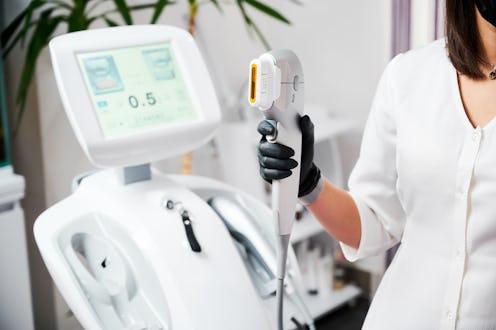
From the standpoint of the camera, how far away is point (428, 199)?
42.8 inches

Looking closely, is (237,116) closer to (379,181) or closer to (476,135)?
(379,181)

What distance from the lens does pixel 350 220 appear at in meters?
1.17

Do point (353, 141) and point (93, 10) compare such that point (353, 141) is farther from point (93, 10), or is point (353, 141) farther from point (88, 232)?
point (88, 232)

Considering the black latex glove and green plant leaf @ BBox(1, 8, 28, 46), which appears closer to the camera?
the black latex glove

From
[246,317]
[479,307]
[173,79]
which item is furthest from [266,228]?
[479,307]

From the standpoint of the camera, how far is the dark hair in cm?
108

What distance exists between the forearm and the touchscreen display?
1.04 ft

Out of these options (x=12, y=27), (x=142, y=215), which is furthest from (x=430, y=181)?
(x=12, y=27)

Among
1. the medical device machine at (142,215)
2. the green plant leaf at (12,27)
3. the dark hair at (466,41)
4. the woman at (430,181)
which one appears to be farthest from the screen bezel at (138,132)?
the green plant leaf at (12,27)

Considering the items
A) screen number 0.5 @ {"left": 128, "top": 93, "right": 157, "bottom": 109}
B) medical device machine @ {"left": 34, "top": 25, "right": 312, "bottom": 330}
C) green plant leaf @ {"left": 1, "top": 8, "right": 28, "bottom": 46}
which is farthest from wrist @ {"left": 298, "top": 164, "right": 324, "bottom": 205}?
green plant leaf @ {"left": 1, "top": 8, "right": 28, "bottom": 46}

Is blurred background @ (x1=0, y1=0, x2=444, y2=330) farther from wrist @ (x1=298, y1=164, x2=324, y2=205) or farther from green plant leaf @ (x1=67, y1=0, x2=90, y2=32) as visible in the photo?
wrist @ (x1=298, y1=164, x2=324, y2=205)

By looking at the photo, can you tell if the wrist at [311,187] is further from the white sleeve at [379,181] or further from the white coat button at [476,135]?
the white coat button at [476,135]

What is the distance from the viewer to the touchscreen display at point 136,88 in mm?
1203

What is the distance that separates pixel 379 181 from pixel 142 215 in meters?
0.43
